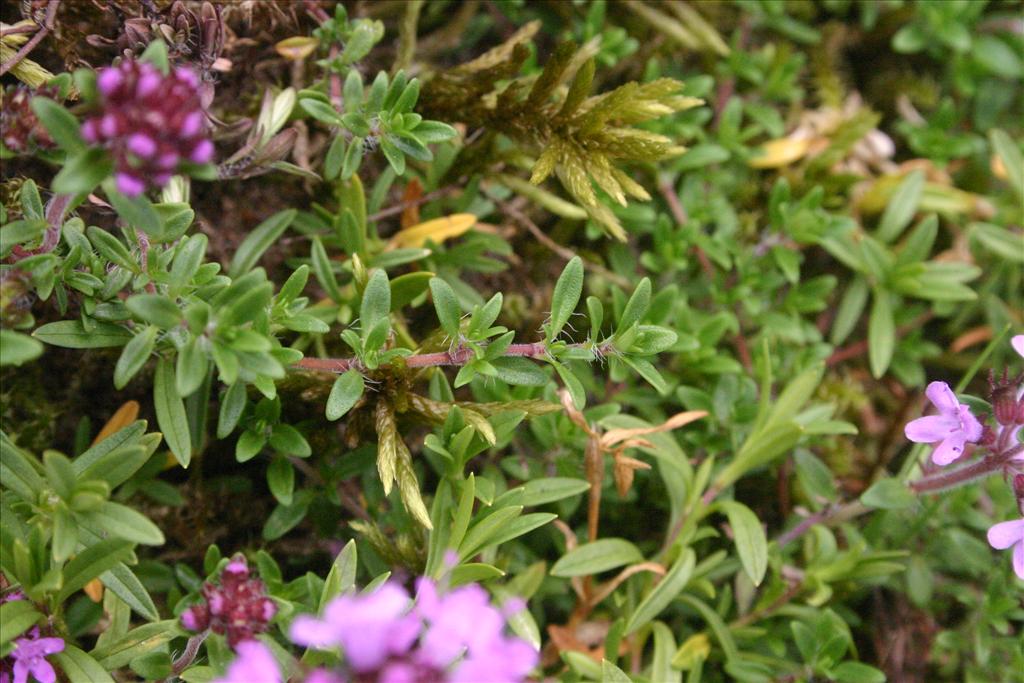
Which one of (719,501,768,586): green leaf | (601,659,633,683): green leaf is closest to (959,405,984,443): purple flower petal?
(719,501,768,586): green leaf

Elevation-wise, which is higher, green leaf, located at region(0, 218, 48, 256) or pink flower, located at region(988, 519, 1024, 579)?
green leaf, located at region(0, 218, 48, 256)

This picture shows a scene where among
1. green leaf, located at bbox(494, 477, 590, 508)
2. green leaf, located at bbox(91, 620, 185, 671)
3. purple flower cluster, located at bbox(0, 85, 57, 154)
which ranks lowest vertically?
green leaf, located at bbox(91, 620, 185, 671)

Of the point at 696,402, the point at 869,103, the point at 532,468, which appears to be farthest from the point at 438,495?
the point at 869,103

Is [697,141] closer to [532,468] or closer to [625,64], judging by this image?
[625,64]

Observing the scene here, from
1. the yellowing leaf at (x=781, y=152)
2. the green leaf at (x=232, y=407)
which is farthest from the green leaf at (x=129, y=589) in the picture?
the yellowing leaf at (x=781, y=152)

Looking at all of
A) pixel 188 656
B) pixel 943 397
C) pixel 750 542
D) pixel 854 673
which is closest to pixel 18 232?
pixel 188 656

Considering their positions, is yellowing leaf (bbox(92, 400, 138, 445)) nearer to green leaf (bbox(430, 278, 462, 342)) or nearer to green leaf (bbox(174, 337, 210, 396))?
green leaf (bbox(174, 337, 210, 396))

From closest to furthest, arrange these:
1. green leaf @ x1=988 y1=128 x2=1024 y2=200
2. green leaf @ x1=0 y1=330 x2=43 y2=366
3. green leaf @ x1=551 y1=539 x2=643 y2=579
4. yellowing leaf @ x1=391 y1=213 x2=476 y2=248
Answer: green leaf @ x1=0 y1=330 x2=43 y2=366 → green leaf @ x1=551 y1=539 x2=643 y2=579 → yellowing leaf @ x1=391 y1=213 x2=476 y2=248 → green leaf @ x1=988 y1=128 x2=1024 y2=200
